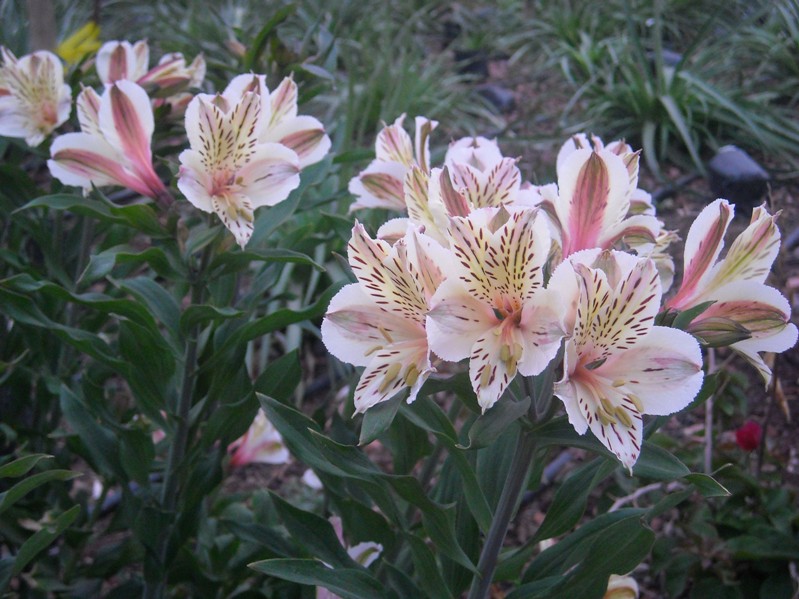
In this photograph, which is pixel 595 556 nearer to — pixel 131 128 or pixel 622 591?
pixel 622 591

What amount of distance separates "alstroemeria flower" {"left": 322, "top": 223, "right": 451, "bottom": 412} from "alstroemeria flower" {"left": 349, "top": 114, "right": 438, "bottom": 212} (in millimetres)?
259

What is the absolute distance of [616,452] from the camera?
663 millimetres

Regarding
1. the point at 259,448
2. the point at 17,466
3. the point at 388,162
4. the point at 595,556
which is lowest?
the point at 259,448

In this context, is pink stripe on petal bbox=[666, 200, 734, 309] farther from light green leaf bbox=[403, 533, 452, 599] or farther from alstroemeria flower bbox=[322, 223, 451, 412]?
light green leaf bbox=[403, 533, 452, 599]

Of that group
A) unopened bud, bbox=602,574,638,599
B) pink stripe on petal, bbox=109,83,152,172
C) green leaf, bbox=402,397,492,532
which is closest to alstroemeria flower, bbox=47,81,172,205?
pink stripe on petal, bbox=109,83,152,172

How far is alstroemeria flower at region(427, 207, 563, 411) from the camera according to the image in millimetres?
648

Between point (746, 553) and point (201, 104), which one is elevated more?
point (201, 104)

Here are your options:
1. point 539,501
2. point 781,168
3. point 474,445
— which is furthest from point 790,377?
point 474,445

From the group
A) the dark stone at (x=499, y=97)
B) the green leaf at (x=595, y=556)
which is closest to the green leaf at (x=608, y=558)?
the green leaf at (x=595, y=556)

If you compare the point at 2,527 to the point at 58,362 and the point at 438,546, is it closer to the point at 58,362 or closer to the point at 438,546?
the point at 58,362

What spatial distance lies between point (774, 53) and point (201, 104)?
3.23 meters

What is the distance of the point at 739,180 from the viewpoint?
268 centimetres

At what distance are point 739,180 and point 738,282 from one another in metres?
2.13

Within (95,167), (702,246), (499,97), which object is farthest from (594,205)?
(499,97)
